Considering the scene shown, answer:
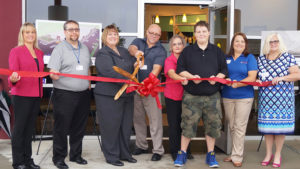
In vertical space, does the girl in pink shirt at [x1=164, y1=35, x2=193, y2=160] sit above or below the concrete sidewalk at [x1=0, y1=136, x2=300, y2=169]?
above

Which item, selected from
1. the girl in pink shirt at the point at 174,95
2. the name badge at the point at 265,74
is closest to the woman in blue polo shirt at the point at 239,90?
the name badge at the point at 265,74

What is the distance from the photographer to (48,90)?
5793 mm

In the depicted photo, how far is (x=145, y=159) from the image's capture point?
4.79 meters

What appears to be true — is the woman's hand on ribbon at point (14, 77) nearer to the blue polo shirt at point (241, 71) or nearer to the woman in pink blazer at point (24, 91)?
the woman in pink blazer at point (24, 91)

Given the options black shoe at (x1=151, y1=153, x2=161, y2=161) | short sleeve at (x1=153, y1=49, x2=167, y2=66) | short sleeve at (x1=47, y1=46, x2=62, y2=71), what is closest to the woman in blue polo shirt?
short sleeve at (x1=153, y1=49, x2=167, y2=66)

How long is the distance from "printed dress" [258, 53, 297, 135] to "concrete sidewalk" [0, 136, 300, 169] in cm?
54

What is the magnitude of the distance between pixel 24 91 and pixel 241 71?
259 centimetres

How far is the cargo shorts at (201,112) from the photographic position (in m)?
4.27

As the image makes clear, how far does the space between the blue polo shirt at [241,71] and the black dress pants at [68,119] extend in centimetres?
182

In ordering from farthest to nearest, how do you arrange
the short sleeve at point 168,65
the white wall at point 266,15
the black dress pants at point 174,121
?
the white wall at point 266,15, the black dress pants at point 174,121, the short sleeve at point 168,65

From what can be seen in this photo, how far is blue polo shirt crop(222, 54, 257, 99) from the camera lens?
14.5 ft

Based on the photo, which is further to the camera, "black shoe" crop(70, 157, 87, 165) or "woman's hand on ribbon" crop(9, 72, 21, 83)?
"black shoe" crop(70, 157, 87, 165)

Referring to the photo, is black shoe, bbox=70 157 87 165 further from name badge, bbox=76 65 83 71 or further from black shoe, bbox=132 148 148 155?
name badge, bbox=76 65 83 71

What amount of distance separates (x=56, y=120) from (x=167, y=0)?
2783 mm
